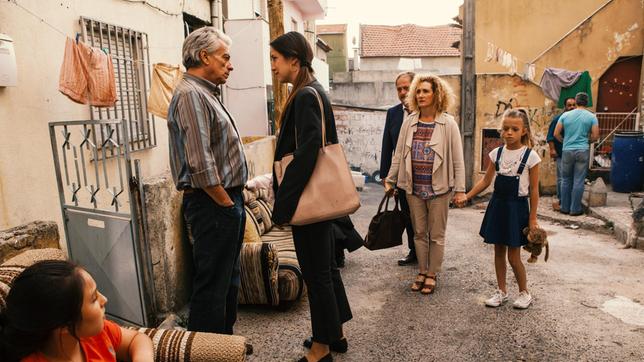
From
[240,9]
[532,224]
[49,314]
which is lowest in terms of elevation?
[532,224]

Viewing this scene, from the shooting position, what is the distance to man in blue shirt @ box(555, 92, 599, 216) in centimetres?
713

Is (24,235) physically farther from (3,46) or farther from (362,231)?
(362,231)

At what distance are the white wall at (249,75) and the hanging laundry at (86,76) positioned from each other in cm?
440

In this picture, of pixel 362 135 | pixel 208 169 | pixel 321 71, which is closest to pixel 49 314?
pixel 208 169

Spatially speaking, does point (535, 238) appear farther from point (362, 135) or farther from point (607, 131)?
point (362, 135)

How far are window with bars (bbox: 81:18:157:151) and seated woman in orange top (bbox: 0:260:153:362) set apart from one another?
3.61 meters

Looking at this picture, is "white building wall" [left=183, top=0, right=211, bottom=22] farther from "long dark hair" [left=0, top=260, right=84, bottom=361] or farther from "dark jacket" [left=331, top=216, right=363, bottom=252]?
"long dark hair" [left=0, top=260, right=84, bottom=361]

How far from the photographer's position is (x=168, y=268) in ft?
12.0

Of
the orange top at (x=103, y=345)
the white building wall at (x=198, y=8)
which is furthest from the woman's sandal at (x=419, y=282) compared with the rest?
the white building wall at (x=198, y=8)

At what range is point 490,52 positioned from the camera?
10594mm

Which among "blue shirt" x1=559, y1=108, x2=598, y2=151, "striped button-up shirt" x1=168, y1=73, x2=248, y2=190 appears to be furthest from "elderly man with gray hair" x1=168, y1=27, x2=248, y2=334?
"blue shirt" x1=559, y1=108, x2=598, y2=151

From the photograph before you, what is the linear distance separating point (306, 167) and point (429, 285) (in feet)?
7.31

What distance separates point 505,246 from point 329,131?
6.44 feet

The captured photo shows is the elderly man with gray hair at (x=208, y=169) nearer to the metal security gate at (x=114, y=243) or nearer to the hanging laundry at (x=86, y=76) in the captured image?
the metal security gate at (x=114, y=243)
